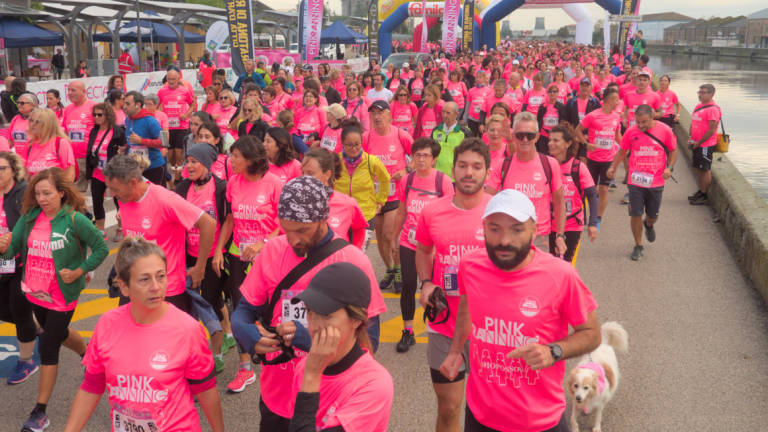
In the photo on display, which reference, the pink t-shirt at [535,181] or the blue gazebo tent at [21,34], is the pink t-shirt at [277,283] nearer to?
the pink t-shirt at [535,181]

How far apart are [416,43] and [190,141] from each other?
164 ft

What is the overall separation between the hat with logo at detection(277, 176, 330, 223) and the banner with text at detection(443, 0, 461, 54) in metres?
29.3

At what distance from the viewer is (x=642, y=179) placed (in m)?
8.89

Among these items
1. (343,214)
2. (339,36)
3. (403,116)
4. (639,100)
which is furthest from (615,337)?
(339,36)

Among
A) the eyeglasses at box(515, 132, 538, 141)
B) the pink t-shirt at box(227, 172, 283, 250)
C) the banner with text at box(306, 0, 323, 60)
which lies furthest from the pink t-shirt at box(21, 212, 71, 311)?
the banner with text at box(306, 0, 323, 60)

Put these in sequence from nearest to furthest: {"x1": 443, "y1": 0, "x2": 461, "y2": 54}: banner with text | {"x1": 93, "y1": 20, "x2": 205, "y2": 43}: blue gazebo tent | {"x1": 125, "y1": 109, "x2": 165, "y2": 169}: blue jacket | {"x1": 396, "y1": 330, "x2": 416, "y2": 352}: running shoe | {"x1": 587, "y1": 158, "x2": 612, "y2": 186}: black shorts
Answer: {"x1": 396, "y1": 330, "x2": 416, "y2": 352}: running shoe, {"x1": 125, "y1": 109, "x2": 165, "y2": 169}: blue jacket, {"x1": 587, "y1": 158, "x2": 612, "y2": 186}: black shorts, {"x1": 443, "y1": 0, "x2": 461, "y2": 54}: banner with text, {"x1": 93, "y1": 20, "x2": 205, "y2": 43}: blue gazebo tent

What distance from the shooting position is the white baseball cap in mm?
2883

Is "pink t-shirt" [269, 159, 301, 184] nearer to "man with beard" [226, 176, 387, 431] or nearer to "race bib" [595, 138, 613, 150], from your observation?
"man with beard" [226, 176, 387, 431]

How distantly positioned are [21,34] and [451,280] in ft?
88.4

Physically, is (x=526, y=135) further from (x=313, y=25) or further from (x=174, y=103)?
(x=313, y=25)

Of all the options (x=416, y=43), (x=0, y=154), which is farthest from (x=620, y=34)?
(x=0, y=154)

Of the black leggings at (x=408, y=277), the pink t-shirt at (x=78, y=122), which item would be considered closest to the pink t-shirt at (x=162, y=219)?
the black leggings at (x=408, y=277)

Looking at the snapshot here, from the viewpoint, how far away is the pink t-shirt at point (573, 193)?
677cm

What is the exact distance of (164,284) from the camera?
3.32 metres
